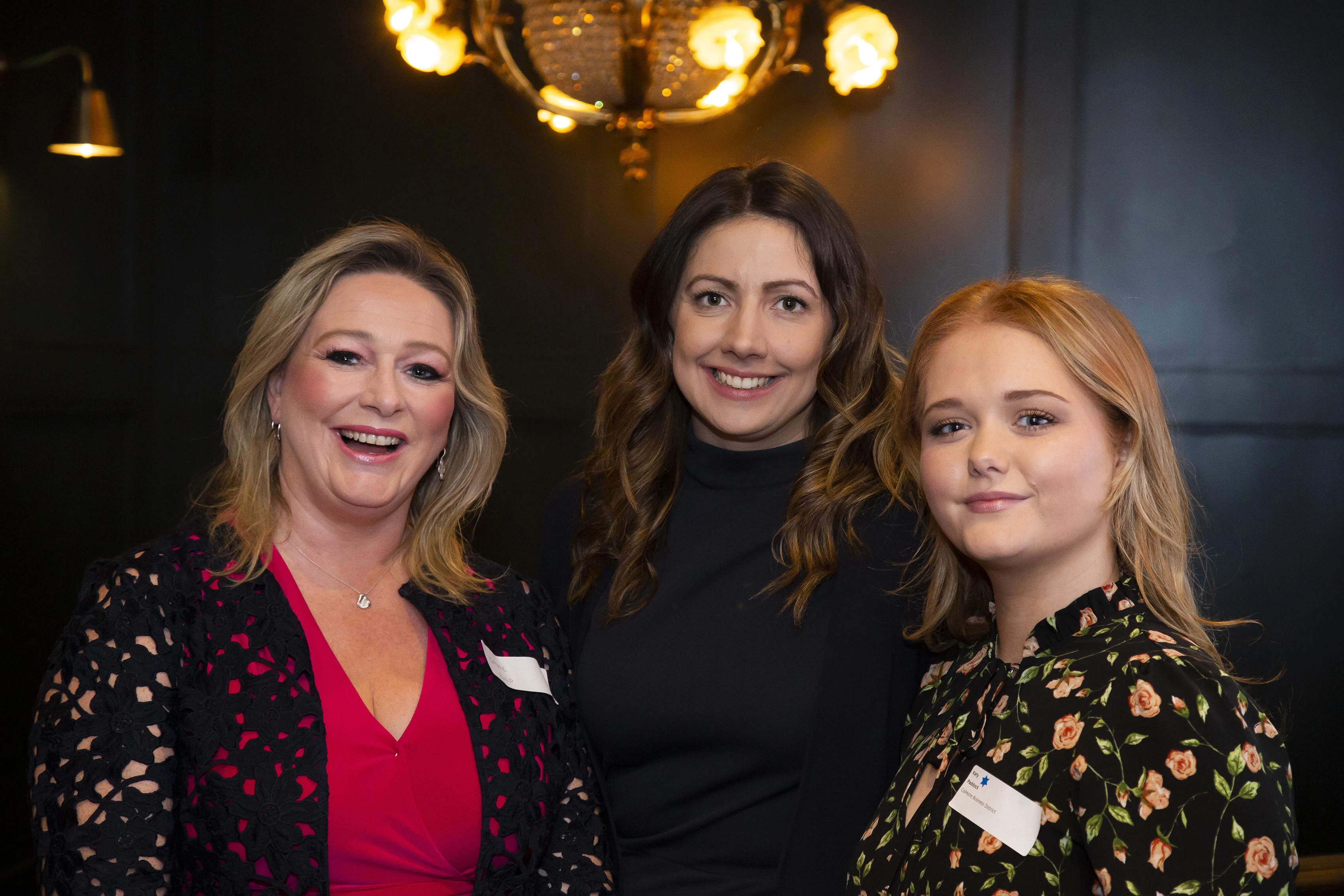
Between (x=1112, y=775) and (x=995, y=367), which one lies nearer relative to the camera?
(x=1112, y=775)

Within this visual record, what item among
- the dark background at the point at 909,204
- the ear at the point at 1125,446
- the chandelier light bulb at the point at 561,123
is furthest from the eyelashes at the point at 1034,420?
the dark background at the point at 909,204

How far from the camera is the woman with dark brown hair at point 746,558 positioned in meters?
1.93

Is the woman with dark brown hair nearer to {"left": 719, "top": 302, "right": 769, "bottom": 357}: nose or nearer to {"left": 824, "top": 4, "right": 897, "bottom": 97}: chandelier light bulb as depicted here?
{"left": 719, "top": 302, "right": 769, "bottom": 357}: nose

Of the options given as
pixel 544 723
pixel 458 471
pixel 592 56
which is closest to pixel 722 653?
pixel 544 723

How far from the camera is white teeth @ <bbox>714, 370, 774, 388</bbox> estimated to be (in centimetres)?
214

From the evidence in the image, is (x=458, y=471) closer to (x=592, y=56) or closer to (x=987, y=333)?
(x=987, y=333)

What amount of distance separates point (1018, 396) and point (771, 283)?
0.68 m

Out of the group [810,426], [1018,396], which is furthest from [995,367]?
[810,426]

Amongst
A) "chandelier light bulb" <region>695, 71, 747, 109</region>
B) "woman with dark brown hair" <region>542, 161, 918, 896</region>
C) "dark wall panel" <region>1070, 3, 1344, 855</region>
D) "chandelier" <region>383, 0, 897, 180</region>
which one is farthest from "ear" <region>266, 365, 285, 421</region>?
"dark wall panel" <region>1070, 3, 1344, 855</region>

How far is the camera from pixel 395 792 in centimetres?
177

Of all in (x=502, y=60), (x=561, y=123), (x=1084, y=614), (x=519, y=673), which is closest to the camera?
(x=1084, y=614)

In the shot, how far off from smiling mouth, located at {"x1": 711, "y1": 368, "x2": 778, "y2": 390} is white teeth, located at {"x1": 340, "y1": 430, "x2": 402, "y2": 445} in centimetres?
64

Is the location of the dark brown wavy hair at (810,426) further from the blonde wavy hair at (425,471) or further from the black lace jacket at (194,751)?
the black lace jacket at (194,751)

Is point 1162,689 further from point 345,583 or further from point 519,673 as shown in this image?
point 345,583
